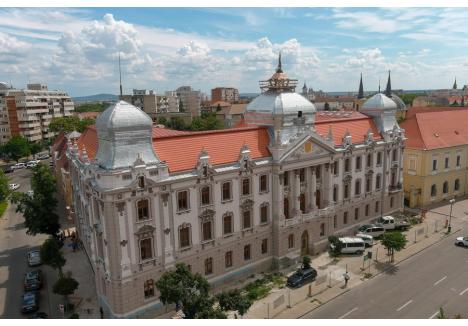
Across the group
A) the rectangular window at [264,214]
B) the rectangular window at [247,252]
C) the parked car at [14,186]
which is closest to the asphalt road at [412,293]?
the rectangular window at [247,252]

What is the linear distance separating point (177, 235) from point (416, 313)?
80.3 ft

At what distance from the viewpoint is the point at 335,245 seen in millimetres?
51469

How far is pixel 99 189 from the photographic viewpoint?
36500 mm

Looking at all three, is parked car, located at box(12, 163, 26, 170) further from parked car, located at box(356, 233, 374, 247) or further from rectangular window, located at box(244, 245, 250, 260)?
parked car, located at box(356, 233, 374, 247)

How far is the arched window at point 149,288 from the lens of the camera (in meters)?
39.9

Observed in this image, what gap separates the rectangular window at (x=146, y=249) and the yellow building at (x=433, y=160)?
50.1 m

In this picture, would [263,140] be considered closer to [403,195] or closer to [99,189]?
[99,189]

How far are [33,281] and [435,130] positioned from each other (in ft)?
227

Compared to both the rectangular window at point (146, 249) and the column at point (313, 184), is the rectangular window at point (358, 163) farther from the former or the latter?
the rectangular window at point (146, 249)

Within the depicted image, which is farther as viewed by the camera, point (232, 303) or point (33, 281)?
point (33, 281)

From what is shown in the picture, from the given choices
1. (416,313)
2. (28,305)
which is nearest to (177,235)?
(28,305)

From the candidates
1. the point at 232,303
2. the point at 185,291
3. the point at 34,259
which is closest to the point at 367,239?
the point at 232,303

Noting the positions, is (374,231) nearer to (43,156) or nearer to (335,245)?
(335,245)

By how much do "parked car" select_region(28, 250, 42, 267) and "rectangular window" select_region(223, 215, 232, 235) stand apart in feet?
84.6
